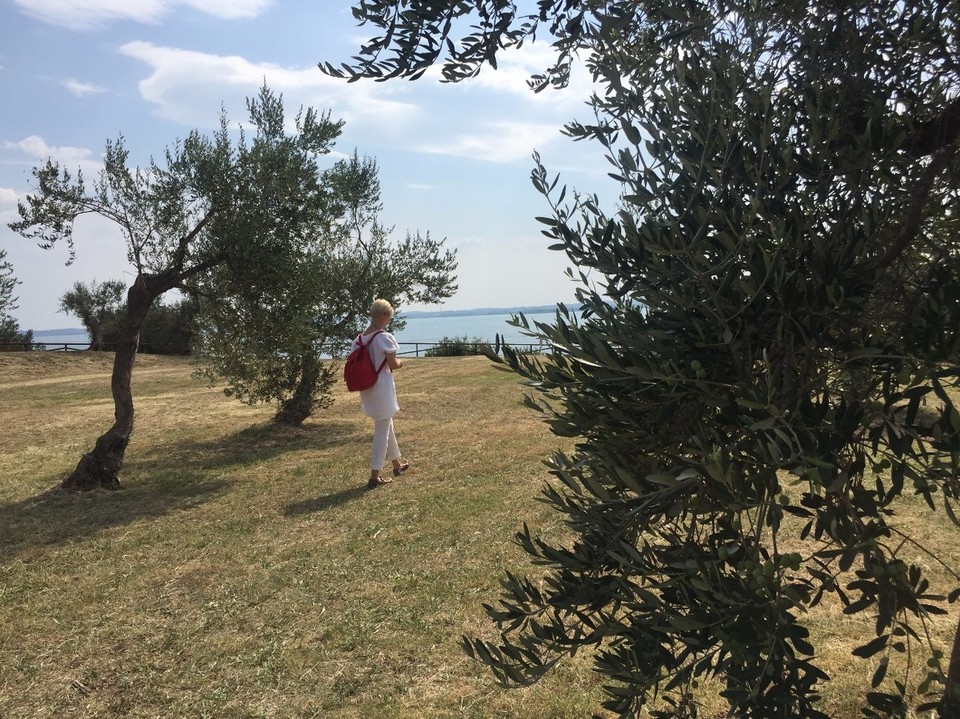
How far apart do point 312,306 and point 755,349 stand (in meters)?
10.8

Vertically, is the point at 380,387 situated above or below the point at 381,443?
above

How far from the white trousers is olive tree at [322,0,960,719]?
7415 millimetres

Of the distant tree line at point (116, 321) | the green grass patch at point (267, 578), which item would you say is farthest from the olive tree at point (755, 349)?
the distant tree line at point (116, 321)

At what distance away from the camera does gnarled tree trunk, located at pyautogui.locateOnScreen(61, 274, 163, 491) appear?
10281 mm

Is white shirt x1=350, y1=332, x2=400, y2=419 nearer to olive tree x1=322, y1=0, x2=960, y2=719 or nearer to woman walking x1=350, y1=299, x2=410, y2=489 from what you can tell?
woman walking x1=350, y1=299, x2=410, y2=489

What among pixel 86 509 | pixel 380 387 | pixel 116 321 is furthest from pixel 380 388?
pixel 116 321

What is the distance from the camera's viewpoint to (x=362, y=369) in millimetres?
9773

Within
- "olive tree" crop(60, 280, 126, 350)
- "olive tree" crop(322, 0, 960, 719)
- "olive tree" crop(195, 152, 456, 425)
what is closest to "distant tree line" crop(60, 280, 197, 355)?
"olive tree" crop(60, 280, 126, 350)

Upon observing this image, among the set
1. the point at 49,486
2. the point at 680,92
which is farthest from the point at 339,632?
the point at 49,486

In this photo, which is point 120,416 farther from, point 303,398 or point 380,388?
point 303,398

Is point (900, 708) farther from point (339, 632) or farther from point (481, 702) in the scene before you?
point (339, 632)

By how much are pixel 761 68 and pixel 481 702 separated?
3516 millimetres

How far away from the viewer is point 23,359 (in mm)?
33875

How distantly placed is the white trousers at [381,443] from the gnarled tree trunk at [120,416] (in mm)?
3721
